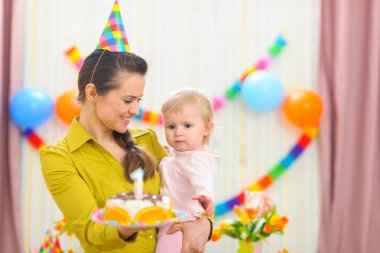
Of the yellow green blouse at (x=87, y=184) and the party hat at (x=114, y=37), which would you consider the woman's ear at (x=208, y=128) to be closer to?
the yellow green blouse at (x=87, y=184)

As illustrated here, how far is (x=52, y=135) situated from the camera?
4.45 m

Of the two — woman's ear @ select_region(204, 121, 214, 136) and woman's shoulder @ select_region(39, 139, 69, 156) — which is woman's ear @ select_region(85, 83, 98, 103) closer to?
woman's shoulder @ select_region(39, 139, 69, 156)

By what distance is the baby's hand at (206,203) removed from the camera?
1999mm

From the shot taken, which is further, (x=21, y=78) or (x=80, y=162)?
(x=21, y=78)

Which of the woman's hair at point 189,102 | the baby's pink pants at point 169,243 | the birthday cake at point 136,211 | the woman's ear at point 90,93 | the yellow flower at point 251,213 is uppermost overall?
the woman's ear at point 90,93

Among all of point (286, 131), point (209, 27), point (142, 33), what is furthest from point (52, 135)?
point (286, 131)

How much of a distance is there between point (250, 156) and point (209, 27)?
1039 millimetres

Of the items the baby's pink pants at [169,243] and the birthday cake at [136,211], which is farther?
the baby's pink pants at [169,243]

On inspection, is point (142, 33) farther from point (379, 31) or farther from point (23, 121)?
point (379, 31)

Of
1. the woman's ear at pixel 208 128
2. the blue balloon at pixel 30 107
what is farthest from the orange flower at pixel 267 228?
the blue balloon at pixel 30 107

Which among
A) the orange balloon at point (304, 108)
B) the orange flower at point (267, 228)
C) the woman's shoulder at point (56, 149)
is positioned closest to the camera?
the woman's shoulder at point (56, 149)

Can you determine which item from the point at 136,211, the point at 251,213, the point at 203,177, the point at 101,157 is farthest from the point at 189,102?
the point at 251,213

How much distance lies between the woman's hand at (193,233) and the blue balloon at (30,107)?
248 cm

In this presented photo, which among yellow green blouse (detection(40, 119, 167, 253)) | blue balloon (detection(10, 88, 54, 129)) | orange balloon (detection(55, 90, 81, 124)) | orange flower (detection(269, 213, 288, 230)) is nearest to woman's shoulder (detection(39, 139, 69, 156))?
yellow green blouse (detection(40, 119, 167, 253))
